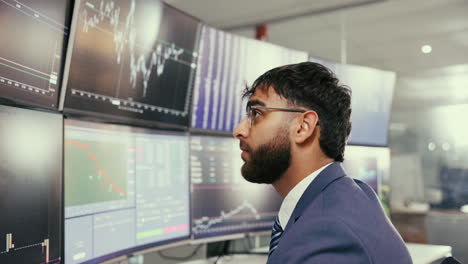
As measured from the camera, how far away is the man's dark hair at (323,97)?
1.08m

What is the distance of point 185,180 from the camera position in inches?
67.9

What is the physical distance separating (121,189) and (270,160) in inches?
21.8

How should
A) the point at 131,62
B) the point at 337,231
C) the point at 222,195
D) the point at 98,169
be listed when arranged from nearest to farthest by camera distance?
the point at 337,231 < the point at 98,169 < the point at 131,62 < the point at 222,195

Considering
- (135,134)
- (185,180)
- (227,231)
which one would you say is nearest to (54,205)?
(135,134)

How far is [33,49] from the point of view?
1.07m

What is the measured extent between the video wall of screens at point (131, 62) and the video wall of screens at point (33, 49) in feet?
0.13

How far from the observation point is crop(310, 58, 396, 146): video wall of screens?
2.43 meters

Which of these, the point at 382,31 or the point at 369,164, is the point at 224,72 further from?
the point at 382,31

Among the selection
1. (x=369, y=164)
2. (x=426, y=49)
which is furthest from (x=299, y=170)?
(x=426, y=49)

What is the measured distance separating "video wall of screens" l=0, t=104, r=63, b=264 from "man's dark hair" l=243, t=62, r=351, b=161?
1.98 ft

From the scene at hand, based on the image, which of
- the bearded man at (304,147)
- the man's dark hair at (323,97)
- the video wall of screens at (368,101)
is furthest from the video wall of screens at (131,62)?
the video wall of screens at (368,101)

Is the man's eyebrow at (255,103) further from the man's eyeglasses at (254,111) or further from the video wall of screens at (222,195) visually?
the video wall of screens at (222,195)

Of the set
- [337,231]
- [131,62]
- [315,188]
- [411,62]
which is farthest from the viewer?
[411,62]

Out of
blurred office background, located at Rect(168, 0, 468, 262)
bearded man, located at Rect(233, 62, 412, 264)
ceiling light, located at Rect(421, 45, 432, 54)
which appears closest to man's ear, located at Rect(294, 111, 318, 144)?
bearded man, located at Rect(233, 62, 412, 264)
